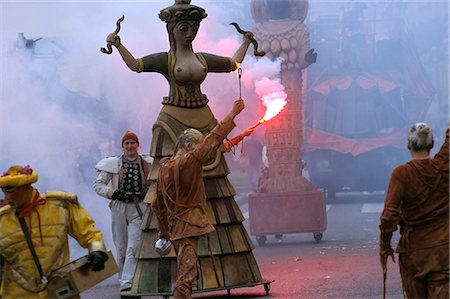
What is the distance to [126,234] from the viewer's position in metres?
13.6

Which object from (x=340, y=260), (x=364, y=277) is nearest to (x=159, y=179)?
(x=364, y=277)

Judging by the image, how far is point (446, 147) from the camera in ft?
28.1

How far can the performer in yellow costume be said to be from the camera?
7832mm

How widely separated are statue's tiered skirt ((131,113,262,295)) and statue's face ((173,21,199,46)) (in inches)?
28.4

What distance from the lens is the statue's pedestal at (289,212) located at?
17859mm

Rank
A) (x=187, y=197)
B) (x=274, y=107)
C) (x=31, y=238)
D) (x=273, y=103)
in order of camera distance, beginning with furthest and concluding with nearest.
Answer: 1. (x=273, y=103)
2. (x=274, y=107)
3. (x=187, y=197)
4. (x=31, y=238)

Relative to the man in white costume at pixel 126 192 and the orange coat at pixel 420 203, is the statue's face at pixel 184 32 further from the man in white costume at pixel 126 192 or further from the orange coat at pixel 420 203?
the orange coat at pixel 420 203

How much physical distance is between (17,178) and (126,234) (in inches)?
228

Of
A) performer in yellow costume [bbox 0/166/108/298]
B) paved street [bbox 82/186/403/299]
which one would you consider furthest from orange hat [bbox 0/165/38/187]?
paved street [bbox 82/186/403/299]

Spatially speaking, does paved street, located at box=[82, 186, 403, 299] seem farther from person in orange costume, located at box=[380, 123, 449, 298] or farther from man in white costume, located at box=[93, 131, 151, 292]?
person in orange costume, located at box=[380, 123, 449, 298]

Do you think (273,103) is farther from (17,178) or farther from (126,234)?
(17,178)

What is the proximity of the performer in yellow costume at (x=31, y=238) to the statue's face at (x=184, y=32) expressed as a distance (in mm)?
4344

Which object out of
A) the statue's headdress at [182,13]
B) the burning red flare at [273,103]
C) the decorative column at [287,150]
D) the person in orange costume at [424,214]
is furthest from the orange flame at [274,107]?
the person in orange costume at [424,214]

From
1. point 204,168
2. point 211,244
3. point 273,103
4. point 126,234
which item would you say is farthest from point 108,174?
point 273,103
